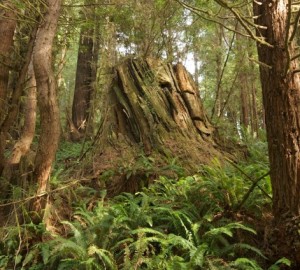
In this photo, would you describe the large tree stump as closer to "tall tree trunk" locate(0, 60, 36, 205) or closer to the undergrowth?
the undergrowth

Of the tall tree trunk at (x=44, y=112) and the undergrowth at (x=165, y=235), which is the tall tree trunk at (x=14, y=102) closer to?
the tall tree trunk at (x=44, y=112)

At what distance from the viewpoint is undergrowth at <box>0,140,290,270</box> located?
157 inches

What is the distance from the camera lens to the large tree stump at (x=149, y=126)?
6945 mm

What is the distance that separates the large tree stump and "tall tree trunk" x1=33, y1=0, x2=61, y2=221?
1713 millimetres

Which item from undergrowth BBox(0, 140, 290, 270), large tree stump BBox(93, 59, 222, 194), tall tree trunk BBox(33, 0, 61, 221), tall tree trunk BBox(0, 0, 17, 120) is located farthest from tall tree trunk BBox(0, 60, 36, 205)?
large tree stump BBox(93, 59, 222, 194)

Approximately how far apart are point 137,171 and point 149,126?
56.4 inches

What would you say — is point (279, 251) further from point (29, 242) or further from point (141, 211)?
point (29, 242)

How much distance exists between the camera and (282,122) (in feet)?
12.7

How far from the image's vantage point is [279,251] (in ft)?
12.9

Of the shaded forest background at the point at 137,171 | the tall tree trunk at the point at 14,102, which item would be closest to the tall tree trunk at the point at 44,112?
the shaded forest background at the point at 137,171

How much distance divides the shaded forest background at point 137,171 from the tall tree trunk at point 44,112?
15 millimetres

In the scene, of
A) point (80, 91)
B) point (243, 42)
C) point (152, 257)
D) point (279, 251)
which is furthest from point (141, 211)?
point (80, 91)

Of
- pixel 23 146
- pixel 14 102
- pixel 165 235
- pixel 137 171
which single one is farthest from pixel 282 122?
pixel 23 146

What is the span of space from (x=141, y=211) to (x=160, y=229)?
0.45m
